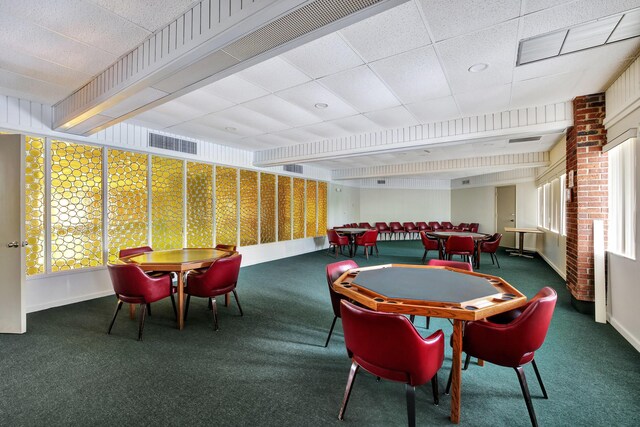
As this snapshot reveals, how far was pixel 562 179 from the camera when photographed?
224 inches

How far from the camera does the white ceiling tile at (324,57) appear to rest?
99.0 inches

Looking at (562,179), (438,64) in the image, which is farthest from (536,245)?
(438,64)

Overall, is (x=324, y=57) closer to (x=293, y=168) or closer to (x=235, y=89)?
(x=235, y=89)

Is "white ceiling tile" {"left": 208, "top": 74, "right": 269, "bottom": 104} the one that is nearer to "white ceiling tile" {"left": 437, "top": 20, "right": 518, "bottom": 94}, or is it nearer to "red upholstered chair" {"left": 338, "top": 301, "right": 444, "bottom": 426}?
"white ceiling tile" {"left": 437, "top": 20, "right": 518, "bottom": 94}

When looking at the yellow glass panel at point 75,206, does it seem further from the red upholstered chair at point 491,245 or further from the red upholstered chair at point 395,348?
the red upholstered chair at point 491,245

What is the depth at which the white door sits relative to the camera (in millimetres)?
3176

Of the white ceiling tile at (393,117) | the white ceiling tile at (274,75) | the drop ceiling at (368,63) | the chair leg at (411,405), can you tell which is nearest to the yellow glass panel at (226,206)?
the drop ceiling at (368,63)

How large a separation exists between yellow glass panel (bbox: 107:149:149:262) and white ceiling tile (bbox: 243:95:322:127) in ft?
8.15

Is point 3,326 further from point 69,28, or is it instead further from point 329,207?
point 329,207

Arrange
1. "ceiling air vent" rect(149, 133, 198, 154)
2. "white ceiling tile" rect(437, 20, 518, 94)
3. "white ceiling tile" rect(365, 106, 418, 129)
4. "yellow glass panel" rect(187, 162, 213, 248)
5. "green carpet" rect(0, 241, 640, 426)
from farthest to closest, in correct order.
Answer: "yellow glass panel" rect(187, 162, 213, 248)
"ceiling air vent" rect(149, 133, 198, 154)
"white ceiling tile" rect(365, 106, 418, 129)
"white ceiling tile" rect(437, 20, 518, 94)
"green carpet" rect(0, 241, 640, 426)

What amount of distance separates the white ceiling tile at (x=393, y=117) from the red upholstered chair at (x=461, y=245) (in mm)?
2917

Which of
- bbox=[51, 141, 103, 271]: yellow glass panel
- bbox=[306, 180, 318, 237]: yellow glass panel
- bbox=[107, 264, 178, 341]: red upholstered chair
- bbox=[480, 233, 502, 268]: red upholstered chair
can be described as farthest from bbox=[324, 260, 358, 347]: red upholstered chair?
bbox=[306, 180, 318, 237]: yellow glass panel

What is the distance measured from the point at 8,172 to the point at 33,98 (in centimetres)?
118

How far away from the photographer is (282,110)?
4.14m
